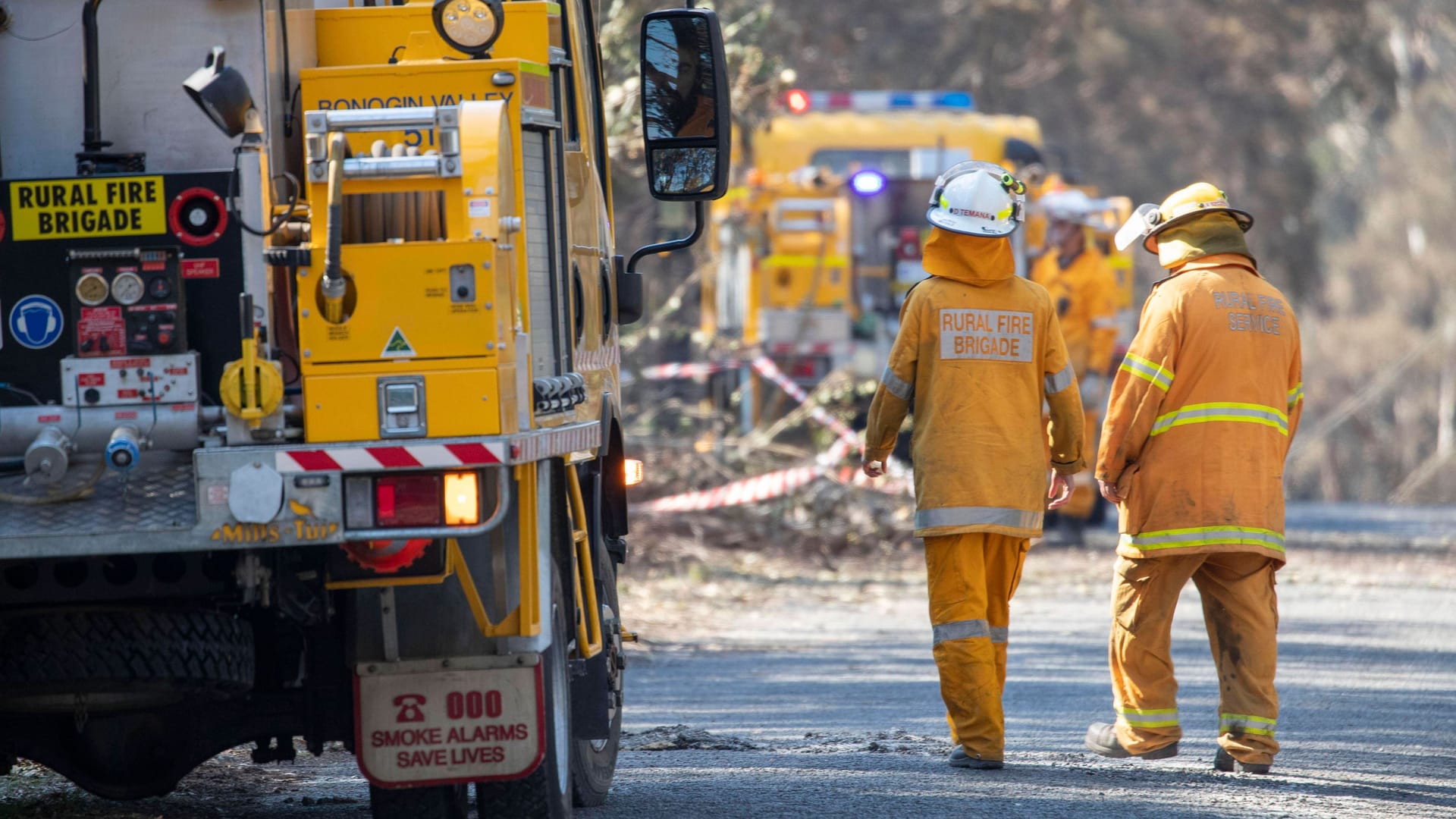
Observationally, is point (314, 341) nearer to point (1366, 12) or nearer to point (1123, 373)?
point (1123, 373)

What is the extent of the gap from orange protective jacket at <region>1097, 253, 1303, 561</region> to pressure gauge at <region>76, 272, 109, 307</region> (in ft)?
10.7

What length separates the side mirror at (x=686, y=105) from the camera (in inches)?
216

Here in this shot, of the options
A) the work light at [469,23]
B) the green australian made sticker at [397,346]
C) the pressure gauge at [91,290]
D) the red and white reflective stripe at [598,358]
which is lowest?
the red and white reflective stripe at [598,358]

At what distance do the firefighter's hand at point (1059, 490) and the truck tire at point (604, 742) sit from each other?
4.75ft

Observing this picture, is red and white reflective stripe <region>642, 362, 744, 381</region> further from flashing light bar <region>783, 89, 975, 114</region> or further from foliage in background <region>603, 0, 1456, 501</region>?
flashing light bar <region>783, 89, 975, 114</region>

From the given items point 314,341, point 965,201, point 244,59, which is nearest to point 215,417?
point 314,341

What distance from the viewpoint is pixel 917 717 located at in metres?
7.55

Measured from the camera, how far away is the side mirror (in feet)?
18.0

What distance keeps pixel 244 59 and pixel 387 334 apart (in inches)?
34.4

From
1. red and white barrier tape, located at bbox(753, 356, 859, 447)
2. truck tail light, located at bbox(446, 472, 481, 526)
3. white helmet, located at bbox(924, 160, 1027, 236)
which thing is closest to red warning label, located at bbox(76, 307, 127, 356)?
truck tail light, located at bbox(446, 472, 481, 526)

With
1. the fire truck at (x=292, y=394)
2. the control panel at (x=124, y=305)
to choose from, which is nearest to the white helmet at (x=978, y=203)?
the fire truck at (x=292, y=394)

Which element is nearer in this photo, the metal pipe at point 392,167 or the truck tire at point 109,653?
the metal pipe at point 392,167

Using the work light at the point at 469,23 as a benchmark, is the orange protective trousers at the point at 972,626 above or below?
below

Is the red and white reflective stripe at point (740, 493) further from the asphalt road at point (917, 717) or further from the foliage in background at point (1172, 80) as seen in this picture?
the foliage in background at point (1172, 80)
